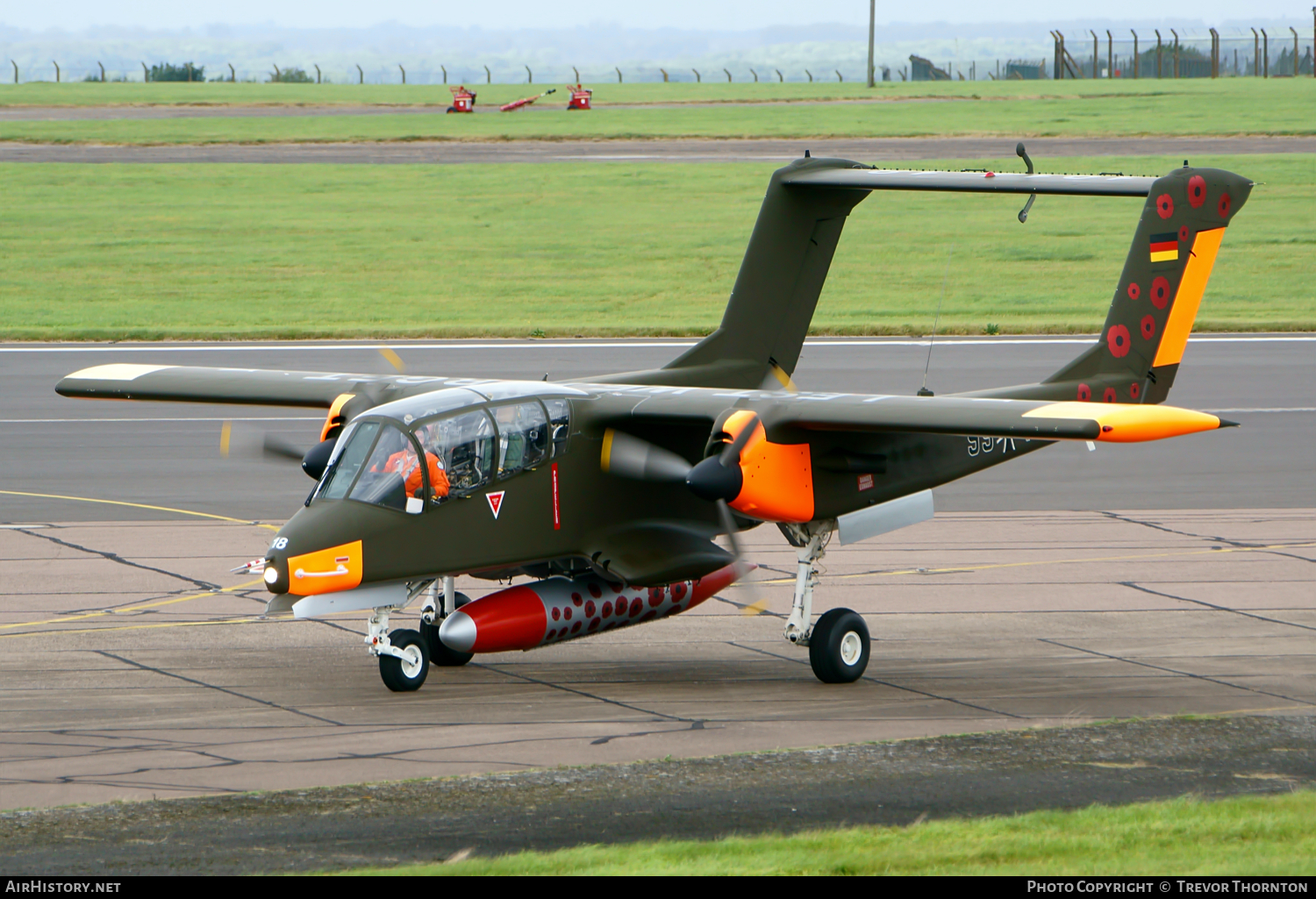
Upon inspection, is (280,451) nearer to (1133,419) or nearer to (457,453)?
(457,453)

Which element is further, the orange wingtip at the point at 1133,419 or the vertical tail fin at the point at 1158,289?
the vertical tail fin at the point at 1158,289

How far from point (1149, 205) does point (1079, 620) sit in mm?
4681

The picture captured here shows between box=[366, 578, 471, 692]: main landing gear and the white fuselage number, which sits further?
the white fuselage number

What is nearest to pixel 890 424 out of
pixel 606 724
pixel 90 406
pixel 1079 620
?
pixel 606 724

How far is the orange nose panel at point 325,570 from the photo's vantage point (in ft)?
44.5

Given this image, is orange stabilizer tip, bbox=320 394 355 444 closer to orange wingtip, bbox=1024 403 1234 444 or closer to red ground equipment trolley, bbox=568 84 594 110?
orange wingtip, bbox=1024 403 1234 444

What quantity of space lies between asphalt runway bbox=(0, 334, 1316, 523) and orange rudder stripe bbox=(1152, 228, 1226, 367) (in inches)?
254

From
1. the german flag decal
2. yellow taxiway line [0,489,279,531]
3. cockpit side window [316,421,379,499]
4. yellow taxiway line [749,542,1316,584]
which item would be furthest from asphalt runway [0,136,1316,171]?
cockpit side window [316,421,379,499]

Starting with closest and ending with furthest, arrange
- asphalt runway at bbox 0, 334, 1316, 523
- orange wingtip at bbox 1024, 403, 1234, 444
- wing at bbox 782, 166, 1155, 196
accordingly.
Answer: orange wingtip at bbox 1024, 403, 1234, 444 < wing at bbox 782, 166, 1155, 196 < asphalt runway at bbox 0, 334, 1316, 523

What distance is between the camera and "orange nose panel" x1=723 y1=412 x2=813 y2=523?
566 inches

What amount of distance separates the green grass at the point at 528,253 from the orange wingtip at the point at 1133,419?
29.0 m

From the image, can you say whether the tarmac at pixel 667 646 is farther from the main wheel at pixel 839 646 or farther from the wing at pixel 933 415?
the wing at pixel 933 415

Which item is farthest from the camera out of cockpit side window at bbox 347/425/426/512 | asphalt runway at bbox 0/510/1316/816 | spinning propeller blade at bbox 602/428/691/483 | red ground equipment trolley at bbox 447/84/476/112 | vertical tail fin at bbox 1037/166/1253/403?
red ground equipment trolley at bbox 447/84/476/112

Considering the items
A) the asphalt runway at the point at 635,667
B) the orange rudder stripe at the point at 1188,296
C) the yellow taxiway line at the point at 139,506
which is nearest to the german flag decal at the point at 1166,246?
the orange rudder stripe at the point at 1188,296
